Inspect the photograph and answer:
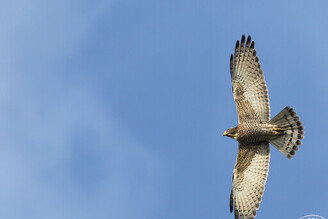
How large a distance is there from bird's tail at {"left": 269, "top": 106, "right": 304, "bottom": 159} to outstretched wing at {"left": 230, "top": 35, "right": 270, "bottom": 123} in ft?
1.18

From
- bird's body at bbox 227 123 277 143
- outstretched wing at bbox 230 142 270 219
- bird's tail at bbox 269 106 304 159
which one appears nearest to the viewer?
bird's tail at bbox 269 106 304 159

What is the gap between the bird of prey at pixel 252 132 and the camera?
10.8m

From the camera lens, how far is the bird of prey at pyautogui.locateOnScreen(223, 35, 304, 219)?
35.5 ft

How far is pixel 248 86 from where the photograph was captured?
11.3 m

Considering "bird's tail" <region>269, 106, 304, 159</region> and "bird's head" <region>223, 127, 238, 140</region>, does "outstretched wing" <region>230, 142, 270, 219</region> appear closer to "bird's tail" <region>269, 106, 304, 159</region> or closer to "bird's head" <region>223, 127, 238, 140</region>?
"bird's head" <region>223, 127, 238, 140</region>

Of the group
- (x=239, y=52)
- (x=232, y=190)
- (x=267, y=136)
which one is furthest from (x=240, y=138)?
(x=239, y=52)

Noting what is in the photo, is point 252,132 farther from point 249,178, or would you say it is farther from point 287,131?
point 249,178

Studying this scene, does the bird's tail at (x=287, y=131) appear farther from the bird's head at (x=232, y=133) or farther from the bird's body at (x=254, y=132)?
the bird's head at (x=232, y=133)

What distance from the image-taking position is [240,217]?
1108 cm

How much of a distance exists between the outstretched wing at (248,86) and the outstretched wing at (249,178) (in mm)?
732

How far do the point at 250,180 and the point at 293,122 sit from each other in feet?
5.83

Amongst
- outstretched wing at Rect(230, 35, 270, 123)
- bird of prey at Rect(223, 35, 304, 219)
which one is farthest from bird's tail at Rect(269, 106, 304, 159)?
outstretched wing at Rect(230, 35, 270, 123)

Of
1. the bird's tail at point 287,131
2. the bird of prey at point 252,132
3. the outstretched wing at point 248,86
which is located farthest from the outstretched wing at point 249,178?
the outstretched wing at point 248,86

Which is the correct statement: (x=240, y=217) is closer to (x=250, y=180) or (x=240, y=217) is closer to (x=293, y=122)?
(x=250, y=180)
